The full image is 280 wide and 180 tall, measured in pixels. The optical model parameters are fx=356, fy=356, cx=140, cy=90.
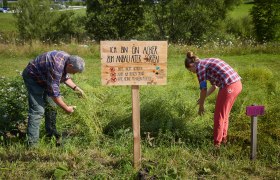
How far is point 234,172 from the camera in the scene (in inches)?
156

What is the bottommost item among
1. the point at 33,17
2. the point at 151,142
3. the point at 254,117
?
the point at 151,142

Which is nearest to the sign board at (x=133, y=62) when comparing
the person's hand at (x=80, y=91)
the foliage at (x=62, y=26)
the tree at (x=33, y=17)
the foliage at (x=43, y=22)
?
the person's hand at (x=80, y=91)

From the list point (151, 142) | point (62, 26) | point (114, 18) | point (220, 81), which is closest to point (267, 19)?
point (114, 18)

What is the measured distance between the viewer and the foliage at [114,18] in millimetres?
20375

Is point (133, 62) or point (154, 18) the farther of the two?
point (154, 18)

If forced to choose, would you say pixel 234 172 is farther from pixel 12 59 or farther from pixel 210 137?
pixel 12 59

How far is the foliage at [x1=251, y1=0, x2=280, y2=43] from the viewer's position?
1680 cm

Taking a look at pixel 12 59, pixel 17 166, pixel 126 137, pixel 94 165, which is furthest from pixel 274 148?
pixel 12 59

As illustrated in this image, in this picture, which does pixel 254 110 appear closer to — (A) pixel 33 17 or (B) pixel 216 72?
(B) pixel 216 72

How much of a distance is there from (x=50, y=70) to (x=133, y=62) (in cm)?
104

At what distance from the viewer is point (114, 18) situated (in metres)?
20.5

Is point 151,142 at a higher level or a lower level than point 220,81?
lower

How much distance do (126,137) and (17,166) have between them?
1428 mm

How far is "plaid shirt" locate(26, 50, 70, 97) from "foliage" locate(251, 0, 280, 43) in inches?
576
